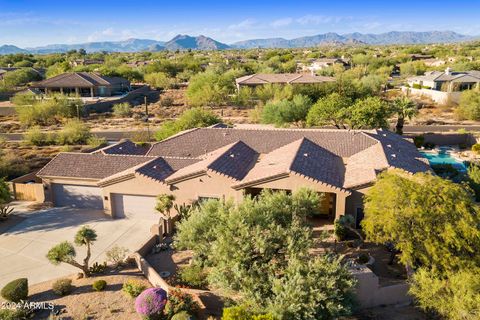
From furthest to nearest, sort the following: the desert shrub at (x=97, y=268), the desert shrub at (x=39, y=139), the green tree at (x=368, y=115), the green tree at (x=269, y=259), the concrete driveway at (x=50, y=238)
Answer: the desert shrub at (x=39, y=139) → the green tree at (x=368, y=115) → the concrete driveway at (x=50, y=238) → the desert shrub at (x=97, y=268) → the green tree at (x=269, y=259)

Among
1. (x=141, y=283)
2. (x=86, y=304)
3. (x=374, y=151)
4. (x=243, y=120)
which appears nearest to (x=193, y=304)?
(x=141, y=283)

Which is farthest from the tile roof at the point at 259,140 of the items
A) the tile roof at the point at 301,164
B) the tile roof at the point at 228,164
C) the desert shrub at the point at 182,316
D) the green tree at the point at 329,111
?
the desert shrub at the point at 182,316

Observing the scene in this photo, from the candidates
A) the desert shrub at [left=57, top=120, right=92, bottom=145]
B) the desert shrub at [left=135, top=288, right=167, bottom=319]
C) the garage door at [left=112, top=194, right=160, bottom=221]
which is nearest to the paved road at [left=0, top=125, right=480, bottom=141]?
the desert shrub at [left=57, top=120, right=92, bottom=145]

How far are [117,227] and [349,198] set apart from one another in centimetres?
1656

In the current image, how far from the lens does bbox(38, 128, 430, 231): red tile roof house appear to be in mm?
28156

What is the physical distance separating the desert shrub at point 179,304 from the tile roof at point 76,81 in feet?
270

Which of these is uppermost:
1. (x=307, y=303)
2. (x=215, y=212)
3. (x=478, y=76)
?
(x=478, y=76)

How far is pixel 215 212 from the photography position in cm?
2147

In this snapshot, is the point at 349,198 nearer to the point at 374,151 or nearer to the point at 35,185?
the point at 374,151

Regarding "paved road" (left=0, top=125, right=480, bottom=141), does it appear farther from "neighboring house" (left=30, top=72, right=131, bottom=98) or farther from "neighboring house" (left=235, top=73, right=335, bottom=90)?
"neighboring house" (left=30, top=72, right=131, bottom=98)

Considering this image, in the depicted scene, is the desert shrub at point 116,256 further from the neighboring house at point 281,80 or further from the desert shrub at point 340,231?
the neighboring house at point 281,80

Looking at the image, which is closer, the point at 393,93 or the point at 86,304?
the point at 86,304

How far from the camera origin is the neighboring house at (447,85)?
7678 cm

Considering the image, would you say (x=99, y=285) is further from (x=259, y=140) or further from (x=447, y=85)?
(x=447, y=85)
